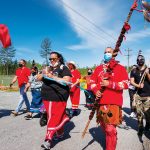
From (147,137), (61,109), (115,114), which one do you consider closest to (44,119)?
(61,109)

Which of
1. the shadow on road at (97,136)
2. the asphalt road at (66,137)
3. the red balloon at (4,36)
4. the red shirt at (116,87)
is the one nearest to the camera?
the red shirt at (116,87)

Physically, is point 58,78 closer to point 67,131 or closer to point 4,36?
point 67,131

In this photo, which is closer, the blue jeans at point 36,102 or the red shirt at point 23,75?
the blue jeans at point 36,102

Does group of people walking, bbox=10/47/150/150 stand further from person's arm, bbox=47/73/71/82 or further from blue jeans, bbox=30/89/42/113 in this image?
blue jeans, bbox=30/89/42/113

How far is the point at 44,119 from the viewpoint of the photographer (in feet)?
28.6

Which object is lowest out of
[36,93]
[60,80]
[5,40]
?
[36,93]

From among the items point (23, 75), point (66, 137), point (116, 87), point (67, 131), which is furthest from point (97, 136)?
point (23, 75)

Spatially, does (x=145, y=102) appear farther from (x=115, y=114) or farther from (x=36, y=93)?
(x=36, y=93)

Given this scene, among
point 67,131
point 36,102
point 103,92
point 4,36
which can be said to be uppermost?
point 4,36

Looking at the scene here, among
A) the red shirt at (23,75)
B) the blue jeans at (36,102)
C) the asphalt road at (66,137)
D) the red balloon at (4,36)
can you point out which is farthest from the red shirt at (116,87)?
the red shirt at (23,75)

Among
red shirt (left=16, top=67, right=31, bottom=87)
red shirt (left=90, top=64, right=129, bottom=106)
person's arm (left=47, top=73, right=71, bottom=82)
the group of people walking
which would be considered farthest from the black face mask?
red shirt (left=16, top=67, right=31, bottom=87)

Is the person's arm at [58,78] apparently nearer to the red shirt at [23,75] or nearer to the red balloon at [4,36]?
the red balloon at [4,36]

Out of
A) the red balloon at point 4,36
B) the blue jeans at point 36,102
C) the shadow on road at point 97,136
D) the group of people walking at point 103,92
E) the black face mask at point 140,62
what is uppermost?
the red balloon at point 4,36

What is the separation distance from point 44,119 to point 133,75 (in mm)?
2718
